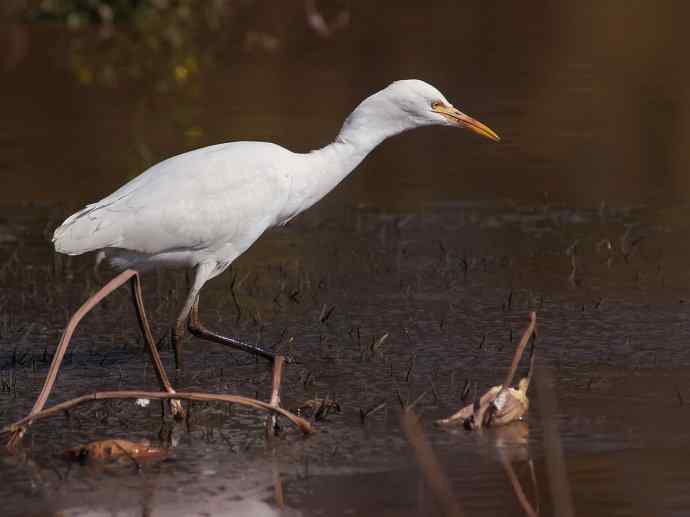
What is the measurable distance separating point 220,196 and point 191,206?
0.14m

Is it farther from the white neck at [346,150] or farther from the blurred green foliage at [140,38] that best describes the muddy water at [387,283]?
the white neck at [346,150]

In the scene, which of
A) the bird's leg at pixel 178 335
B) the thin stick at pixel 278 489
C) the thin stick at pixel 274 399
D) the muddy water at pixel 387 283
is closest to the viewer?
the thin stick at pixel 278 489

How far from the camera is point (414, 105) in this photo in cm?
719

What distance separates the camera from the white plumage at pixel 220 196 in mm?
6867

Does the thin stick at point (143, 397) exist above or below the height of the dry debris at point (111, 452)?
above

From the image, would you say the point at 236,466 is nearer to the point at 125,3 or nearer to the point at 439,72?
the point at 439,72

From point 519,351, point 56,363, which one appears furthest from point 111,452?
point 519,351

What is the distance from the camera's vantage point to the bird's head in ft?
23.5

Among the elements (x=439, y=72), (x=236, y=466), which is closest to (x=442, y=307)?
(x=236, y=466)

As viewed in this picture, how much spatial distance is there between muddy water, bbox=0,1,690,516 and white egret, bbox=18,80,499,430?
0.55m

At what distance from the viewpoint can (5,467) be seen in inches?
236

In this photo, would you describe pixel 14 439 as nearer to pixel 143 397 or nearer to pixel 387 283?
pixel 143 397

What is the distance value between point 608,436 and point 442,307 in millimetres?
2289

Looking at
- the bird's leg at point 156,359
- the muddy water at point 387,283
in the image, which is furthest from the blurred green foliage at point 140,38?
the bird's leg at point 156,359
